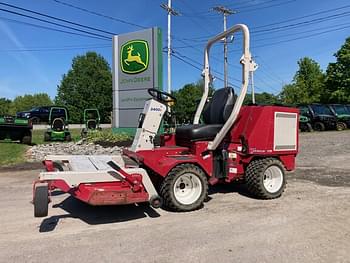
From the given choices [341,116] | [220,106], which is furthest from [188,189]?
[341,116]

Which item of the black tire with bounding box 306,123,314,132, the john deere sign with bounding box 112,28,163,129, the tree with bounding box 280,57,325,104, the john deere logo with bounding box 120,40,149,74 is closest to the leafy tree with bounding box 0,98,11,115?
the tree with bounding box 280,57,325,104

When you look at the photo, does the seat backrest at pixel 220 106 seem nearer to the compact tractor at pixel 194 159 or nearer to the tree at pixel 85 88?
the compact tractor at pixel 194 159

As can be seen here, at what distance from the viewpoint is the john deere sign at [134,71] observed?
16.1 m

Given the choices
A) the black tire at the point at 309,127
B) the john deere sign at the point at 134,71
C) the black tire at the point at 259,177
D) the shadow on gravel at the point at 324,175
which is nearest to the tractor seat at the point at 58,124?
the john deere sign at the point at 134,71

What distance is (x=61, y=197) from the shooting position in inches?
259

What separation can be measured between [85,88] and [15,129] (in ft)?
176

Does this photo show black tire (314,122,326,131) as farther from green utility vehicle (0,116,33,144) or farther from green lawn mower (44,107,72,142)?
green utility vehicle (0,116,33,144)

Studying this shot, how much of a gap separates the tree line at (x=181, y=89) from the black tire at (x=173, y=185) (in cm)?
2662

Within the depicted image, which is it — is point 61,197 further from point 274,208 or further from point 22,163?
point 22,163

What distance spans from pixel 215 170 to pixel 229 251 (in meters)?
2.29

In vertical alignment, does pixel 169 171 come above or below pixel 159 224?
above

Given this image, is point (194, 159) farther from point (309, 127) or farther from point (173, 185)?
point (309, 127)

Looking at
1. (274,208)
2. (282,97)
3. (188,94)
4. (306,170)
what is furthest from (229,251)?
(188,94)

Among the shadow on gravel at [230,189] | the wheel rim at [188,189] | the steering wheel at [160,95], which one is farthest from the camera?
the shadow on gravel at [230,189]
